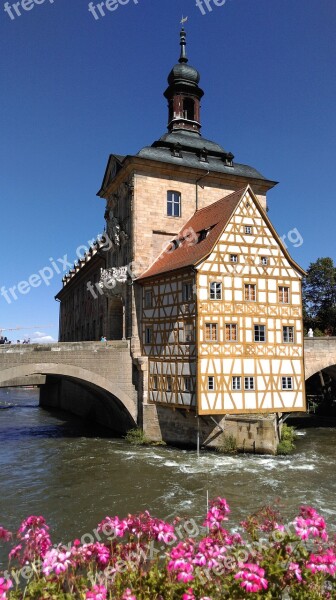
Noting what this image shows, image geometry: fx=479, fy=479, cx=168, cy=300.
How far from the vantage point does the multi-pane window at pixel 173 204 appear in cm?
2694

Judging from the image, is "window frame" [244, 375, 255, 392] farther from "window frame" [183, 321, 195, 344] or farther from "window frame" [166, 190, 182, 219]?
"window frame" [166, 190, 182, 219]

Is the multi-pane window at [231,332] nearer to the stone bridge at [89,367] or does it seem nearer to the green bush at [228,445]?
the green bush at [228,445]

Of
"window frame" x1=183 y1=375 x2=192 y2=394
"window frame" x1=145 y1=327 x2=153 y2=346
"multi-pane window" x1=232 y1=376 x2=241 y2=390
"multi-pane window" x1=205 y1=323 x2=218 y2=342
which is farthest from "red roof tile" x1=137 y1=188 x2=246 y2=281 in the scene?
"multi-pane window" x1=232 y1=376 x2=241 y2=390

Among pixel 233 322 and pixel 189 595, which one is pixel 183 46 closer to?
pixel 233 322

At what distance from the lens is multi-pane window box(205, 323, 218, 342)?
20484 millimetres

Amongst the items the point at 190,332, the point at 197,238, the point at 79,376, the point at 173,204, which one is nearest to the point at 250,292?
the point at 190,332

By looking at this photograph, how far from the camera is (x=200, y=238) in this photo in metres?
23.6

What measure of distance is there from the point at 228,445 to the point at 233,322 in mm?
5212

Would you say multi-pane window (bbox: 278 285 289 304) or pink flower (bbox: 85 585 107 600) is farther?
multi-pane window (bbox: 278 285 289 304)

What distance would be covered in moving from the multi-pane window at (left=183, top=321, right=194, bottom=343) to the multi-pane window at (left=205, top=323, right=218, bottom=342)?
645 mm

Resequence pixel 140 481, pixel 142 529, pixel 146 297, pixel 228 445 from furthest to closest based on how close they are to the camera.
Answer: pixel 146 297 < pixel 228 445 < pixel 140 481 < pixel 142 529

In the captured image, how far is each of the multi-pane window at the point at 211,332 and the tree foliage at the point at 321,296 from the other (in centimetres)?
2550

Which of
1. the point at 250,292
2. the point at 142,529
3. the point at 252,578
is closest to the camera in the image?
the point at 252,578

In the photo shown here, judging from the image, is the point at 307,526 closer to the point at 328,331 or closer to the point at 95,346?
the point at 95,346
